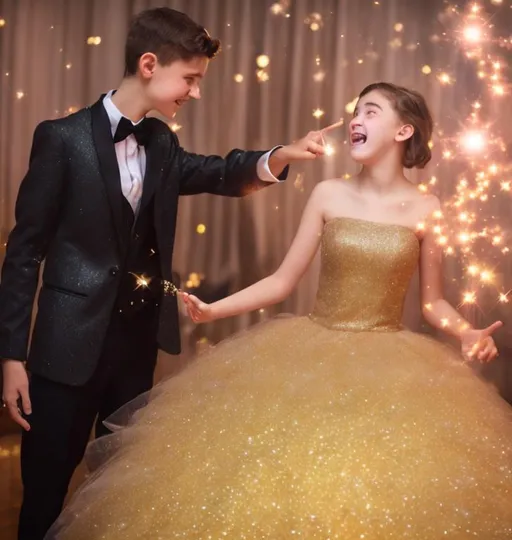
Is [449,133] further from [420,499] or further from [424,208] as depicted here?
[420,499]

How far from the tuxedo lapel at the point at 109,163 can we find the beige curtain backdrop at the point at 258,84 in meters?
0.66

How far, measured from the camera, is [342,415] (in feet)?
3.96

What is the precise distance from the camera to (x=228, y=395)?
1308mm

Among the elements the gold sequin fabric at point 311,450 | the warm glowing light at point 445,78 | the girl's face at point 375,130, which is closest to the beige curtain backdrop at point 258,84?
the warm glowing light at point 445,78

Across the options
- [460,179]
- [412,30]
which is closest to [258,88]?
[412,30]

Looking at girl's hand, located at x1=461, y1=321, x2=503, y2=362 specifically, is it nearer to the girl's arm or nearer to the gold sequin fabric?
the gold sequin fabric

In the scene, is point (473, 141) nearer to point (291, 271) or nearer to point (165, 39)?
point (291, 271)

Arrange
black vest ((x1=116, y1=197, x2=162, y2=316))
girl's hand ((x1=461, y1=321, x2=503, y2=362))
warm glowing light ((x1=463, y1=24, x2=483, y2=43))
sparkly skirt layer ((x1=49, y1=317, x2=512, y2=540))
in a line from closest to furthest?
1. sparkly skirt layer ((x1=49, y1=317, x2=512, y2=540))
2. girl's hand ((x1=461, y1=321, x2=503, y2=362))
3. black vest ((x1=116, y1=197, x2=162, y2=316))
4. warm glowing light ((x1=463, y1=24, x2=483, y2=43))

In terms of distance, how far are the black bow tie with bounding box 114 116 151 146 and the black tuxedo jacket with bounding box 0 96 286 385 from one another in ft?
0.08

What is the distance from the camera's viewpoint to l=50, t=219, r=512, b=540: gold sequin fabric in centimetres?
107

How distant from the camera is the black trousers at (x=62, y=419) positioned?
1508 mm

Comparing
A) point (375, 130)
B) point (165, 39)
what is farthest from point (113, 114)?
point (375, 130)

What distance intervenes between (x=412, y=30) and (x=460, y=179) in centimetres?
46

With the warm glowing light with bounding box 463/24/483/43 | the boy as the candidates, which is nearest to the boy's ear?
the boy
